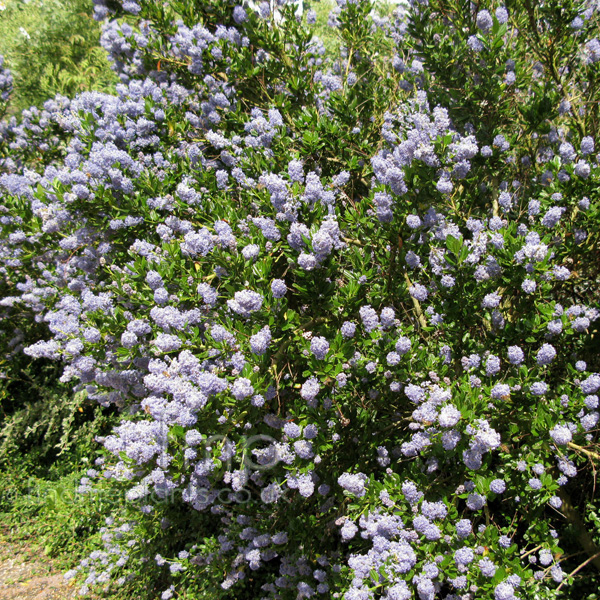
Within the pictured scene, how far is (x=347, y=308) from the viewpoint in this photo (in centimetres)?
280

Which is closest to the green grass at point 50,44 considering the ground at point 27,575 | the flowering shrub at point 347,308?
the flowering shrub at point 347,308

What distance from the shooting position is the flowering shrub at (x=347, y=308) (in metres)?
2.57

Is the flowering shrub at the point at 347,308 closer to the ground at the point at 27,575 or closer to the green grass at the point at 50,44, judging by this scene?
the ground at the point at 27,575

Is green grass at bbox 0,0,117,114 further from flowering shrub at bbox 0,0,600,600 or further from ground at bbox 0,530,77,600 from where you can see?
ground at bbox 0,530,77,600

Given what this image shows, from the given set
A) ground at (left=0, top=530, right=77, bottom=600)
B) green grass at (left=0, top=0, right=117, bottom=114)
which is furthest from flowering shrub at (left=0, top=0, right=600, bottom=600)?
green grass at (left=0, top=0, right=117, bottom=114)

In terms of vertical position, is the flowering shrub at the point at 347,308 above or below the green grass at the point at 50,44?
below

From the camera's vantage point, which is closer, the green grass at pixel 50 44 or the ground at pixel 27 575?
the ground at pixel 27 575

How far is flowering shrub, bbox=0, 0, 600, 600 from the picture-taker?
8.44 ft

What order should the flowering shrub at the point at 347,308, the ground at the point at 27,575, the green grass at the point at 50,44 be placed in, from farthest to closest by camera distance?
the green grass at the point at 50,44, the ground at the point at 27,575, the flowering shrub at the point at 347,308

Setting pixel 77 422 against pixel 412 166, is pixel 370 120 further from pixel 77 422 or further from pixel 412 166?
pixel 77 422

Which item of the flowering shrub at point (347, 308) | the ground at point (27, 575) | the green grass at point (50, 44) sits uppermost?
the green grass at point (50, 44)

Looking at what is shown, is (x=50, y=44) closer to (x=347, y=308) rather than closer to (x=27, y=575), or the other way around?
(x=27, y=575)

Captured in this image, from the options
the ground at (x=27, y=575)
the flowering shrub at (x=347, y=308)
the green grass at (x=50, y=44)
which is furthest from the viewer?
the green grass at (x=50, y=44)

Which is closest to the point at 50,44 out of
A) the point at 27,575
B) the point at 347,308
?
the point at 27,575
